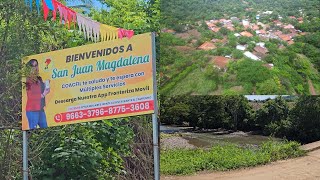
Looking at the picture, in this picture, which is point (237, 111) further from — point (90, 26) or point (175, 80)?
point (90, 26)

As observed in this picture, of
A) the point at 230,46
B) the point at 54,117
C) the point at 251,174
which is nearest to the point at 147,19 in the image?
the point at 230,46

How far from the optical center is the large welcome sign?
13.5ft

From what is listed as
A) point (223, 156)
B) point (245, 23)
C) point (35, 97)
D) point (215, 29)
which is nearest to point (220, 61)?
point (215, 29)

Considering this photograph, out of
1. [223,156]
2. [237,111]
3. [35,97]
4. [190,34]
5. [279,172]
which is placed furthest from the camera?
[237,111]

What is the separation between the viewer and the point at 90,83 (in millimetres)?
4340

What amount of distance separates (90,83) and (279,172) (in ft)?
14.1

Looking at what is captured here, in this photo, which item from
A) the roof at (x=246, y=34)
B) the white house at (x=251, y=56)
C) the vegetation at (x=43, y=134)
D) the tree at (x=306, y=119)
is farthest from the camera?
the tree at (x=306, y=119)

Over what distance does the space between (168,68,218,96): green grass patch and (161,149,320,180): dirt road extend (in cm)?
222

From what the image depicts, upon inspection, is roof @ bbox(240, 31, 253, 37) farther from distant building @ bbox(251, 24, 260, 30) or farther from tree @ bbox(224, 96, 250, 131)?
tree @ bbox(224, 96, 250, 131)

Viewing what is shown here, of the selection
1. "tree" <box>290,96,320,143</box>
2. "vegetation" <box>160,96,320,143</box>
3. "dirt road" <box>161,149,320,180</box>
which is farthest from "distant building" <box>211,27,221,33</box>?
"tree" <box>290,96,320,143</box>

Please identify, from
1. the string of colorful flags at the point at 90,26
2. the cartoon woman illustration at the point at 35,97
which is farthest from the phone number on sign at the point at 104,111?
the string of colorful flags at the point at 90,26

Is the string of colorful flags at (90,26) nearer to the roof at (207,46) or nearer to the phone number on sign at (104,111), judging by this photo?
the phone number on sign at (104,111)

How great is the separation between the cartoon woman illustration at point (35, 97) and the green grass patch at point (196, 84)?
1.57 metres

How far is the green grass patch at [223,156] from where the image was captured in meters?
7.81
